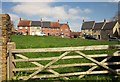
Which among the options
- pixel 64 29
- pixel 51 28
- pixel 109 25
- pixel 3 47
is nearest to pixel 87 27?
pixel 64 29

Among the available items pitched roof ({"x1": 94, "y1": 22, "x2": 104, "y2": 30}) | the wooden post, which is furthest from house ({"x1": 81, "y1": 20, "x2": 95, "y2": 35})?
the wooden post

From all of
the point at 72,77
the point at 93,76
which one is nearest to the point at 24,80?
the point at 72,77

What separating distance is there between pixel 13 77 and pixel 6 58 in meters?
0.78

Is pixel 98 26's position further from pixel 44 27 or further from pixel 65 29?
pixel 44 27

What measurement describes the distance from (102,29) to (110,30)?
784 centimetres

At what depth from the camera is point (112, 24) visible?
3994 inches

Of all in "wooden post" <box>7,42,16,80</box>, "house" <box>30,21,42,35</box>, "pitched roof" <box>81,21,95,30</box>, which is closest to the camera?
"wooden post" <box>7,42,16,80</box>

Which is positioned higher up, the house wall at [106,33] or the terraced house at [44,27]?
the terraced house at [44,27]

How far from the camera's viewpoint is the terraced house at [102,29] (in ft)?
325

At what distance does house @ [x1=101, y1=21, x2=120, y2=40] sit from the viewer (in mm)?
97900

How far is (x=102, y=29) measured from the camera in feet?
357

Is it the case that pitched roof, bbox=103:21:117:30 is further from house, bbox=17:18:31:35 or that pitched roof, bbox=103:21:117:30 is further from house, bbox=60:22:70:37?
house, bbox=17:18:31:35

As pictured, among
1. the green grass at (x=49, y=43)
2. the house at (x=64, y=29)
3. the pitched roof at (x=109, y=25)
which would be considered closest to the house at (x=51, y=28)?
the house at (x=64, y=29)

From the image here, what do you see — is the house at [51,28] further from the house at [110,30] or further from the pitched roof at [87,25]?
the house at [110,30]
